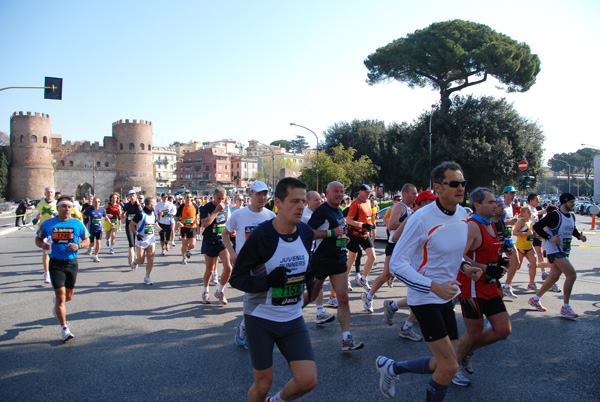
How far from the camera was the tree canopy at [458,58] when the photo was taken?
34406 mm

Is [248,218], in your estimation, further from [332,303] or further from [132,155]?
[132,155]

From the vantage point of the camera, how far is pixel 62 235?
5.33 metres

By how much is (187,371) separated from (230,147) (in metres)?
136

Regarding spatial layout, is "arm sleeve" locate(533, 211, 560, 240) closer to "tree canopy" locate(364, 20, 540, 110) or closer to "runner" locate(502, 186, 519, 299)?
"runner" locate(502, 186, 519, 299)

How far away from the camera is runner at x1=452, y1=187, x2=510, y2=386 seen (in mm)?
3813

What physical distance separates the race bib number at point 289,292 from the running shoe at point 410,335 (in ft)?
9.05

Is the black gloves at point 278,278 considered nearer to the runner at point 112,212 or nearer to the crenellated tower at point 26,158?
the runner at point 112,212

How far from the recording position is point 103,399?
3.68 metres

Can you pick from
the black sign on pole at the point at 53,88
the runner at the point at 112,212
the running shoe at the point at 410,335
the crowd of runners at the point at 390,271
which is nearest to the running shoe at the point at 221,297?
the crowd of runners at the point at 390,271

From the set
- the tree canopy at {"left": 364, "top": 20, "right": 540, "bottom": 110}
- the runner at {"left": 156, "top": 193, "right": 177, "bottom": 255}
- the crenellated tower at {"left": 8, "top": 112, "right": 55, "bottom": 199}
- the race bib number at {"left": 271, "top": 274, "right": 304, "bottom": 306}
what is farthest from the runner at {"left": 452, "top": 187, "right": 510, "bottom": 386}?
the crenellated tower at {"left": 8, "top": 112, "right": 55, "bottom": 199}

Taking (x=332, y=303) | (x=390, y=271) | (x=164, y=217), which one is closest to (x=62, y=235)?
(x=332, y=303)

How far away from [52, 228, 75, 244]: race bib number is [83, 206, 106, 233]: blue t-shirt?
702cm

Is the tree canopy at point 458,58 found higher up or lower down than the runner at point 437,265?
higher up

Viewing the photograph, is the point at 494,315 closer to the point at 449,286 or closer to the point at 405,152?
the point at 449,286
